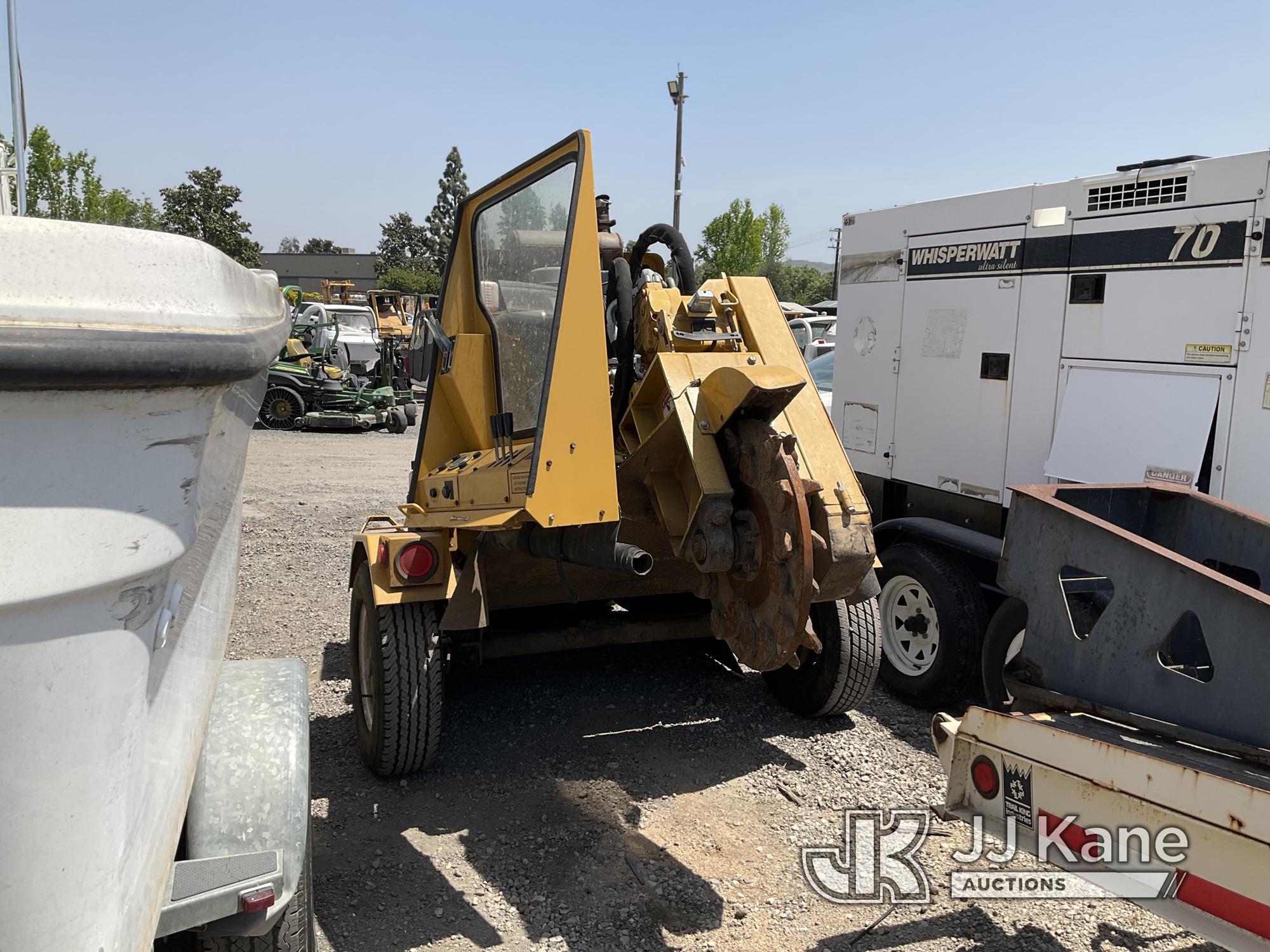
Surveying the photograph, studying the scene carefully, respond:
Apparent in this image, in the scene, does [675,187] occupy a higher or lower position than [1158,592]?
higher

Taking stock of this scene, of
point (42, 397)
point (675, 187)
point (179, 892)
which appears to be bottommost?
point (179, 892)

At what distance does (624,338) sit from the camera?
4539 millimetres

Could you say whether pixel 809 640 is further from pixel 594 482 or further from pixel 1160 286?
pixel 1160 286

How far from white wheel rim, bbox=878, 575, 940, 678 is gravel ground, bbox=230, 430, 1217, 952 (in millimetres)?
260

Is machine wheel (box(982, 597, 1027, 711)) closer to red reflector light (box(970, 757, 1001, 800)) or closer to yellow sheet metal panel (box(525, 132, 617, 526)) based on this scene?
red reflector light (box(970, 757, 1001, 800))

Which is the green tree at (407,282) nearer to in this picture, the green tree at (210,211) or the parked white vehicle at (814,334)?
the green tree at (210,211)

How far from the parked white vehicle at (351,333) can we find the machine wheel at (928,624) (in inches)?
588

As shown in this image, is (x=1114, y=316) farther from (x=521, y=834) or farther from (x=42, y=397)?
(x=42, y=397)

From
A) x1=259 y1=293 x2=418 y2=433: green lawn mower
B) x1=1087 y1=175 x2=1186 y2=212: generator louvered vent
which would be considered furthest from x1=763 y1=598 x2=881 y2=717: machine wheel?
x1=259 y1=293 x2=418 y2=433: green lawn mower

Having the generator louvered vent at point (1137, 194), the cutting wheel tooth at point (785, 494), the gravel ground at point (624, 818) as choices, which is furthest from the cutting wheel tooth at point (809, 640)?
the generator louvered vent at point (1137, 194)

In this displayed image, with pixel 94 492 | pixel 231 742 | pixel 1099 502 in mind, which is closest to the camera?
pixel 94 492

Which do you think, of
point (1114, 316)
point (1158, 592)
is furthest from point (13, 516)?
point (1114, 316)

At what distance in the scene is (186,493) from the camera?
167 cm

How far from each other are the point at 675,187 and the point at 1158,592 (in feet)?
69.5
